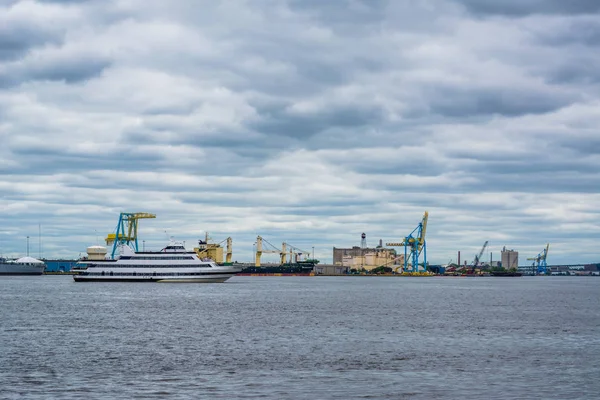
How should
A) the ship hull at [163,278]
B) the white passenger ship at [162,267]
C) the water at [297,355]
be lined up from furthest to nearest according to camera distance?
the ship hull at [163,278]
the white passenger ship at [162,267]
the water at [297,355]

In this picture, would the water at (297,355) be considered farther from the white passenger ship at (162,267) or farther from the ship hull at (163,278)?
the ship hull at (163,278)

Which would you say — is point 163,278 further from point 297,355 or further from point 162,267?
point 297,355

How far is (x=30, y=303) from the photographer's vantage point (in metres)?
109

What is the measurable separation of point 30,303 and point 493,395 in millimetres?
85415

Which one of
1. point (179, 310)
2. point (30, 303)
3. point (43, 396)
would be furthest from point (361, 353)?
point (30, 303)

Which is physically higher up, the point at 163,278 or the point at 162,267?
the point at 162,267

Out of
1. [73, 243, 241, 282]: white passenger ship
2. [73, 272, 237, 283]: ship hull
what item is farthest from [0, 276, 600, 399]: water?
[73, 272, 237, 283]: ship hull

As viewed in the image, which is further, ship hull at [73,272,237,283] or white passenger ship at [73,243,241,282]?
ship hull at [73,272,237,283]

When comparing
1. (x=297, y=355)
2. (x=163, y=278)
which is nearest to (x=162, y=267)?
(x=163, y=278)

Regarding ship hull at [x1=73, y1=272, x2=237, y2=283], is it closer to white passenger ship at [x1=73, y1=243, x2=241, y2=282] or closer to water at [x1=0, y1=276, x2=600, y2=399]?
white passenger ship at [x1=73, y1=243, x2=241, y2=282]

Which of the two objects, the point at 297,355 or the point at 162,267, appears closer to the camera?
the point at 297,355

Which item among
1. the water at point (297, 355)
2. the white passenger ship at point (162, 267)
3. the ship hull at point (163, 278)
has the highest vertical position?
the white passenger ship at point (162, 267)

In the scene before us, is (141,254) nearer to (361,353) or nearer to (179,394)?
(361,353)

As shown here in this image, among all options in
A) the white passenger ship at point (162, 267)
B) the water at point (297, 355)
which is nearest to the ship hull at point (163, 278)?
the white passenger ship at point (162, 267)
